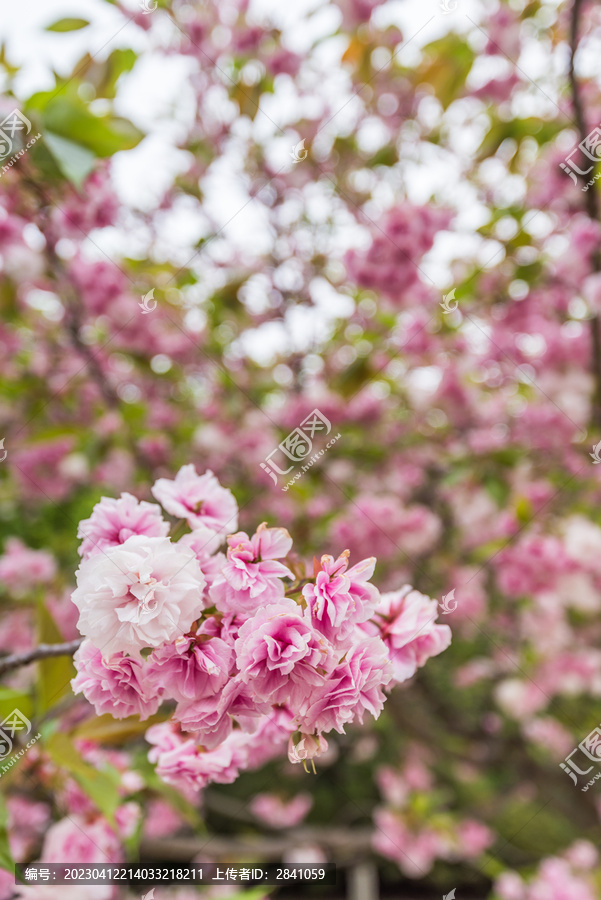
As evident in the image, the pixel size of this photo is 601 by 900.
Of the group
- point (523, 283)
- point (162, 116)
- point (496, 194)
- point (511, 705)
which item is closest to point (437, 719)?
point (511, 705)

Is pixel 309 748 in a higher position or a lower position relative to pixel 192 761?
higher

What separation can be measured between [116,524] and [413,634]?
0.89ft

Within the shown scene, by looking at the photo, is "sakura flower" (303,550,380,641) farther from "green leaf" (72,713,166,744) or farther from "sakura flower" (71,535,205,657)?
"green leaf" (72,713,166,744)

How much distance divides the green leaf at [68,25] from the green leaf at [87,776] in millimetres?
1381

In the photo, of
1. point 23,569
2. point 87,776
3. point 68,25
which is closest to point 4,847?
point 87,776

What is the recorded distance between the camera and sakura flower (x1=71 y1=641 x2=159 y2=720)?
45 cm

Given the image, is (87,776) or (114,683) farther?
(87,776)

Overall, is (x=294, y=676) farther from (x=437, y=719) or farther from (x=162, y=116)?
(x=437, y=719)

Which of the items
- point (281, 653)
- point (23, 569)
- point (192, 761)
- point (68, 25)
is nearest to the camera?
point (281, 653)

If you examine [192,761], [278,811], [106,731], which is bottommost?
[278,811]

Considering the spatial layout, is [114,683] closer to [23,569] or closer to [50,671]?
[50,671]

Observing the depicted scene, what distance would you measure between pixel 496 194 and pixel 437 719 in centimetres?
222

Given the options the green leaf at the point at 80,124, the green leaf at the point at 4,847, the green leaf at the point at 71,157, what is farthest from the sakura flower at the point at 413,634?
the green leaf at the point at 80,124

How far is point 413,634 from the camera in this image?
512 mm
